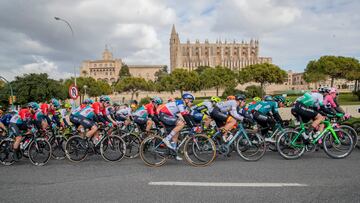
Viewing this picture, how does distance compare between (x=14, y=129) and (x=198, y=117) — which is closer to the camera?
(x=14, y=129)

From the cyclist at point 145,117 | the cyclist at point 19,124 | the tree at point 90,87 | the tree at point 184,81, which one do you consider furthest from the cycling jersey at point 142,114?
the tree at point 90,87

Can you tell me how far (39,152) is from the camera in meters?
7.60

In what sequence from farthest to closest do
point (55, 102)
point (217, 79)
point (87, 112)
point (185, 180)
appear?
point (217, 79) < point (55, 102) < point (87, 112) < point (185, 180)

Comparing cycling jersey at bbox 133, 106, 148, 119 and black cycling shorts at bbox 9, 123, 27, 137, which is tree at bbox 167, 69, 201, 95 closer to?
cycling jersey at bbox 133, 106, 148, 119

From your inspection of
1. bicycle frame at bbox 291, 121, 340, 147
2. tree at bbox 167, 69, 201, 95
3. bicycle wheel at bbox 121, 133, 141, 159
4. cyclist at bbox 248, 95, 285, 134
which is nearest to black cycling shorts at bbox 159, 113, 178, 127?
bicycle wheel at bbox 121, 133, 141, 159

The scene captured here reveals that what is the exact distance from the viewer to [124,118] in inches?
449

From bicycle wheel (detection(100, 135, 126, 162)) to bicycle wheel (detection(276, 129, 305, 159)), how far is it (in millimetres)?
4203

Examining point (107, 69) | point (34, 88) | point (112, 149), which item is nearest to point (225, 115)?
point (112, 149)

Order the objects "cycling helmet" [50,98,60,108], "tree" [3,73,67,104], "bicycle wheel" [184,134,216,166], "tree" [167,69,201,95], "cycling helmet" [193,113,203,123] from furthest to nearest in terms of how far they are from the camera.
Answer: "tree" [167,69,201,95] < "tree" [3,73,67,104] < "cycling helmet" [50,98,60,108] < "cycling helmet" [193,113,203,123] < "bicycle wheel" [184,134,216,166]

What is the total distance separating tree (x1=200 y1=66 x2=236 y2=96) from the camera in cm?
6372

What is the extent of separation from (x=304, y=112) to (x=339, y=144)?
1.21 m

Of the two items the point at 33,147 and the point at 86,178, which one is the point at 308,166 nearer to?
the point at 86,178

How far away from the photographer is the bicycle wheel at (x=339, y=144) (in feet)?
23.7

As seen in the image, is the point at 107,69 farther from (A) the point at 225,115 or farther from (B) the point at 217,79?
(A) the point at 225,115
